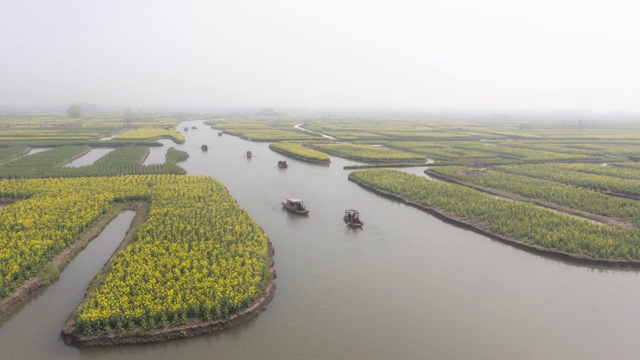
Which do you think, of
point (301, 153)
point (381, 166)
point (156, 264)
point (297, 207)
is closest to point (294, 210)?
point (297, 207)

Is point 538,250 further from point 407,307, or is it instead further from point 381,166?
point 381,166

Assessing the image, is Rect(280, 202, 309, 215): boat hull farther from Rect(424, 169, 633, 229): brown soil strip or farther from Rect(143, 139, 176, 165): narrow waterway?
Rect(143, 139, 176, 165): narrow waterway

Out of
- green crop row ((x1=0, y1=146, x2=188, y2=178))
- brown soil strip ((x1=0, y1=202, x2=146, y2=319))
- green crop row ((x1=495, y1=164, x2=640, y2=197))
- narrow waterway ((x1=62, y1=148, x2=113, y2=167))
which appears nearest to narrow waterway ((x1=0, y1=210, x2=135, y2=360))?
brown soil strip ((x1=0, y1=202, x2=146, y2=319))

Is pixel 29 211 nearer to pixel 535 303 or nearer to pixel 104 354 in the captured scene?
pixel 104 354

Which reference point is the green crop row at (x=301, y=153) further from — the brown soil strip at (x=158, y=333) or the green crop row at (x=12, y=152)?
the brown soil strip at (x=158, y=333)

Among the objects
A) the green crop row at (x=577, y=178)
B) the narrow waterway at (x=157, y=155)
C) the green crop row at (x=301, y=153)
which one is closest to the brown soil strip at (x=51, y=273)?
the narrow waterway at (x=157, y=155)
